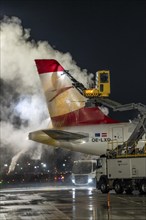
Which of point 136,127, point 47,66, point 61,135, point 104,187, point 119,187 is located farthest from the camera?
point 47,66

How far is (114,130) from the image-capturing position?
129 feet

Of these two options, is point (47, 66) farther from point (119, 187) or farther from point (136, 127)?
point (119, 187)

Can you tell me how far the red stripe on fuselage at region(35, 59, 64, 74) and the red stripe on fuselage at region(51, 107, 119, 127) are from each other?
474cm

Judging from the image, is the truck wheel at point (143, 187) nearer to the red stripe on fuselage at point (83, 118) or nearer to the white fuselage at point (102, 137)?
the white fuselage at point (102, 137)

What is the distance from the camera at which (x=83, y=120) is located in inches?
1630

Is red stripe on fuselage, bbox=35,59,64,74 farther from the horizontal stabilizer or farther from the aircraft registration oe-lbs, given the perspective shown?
the horizontal stabilizer

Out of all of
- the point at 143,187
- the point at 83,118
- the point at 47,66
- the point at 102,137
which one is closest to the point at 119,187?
the point at 143,187

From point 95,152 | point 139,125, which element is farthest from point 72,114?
point 139,125

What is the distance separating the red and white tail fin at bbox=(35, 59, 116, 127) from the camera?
1652 inches

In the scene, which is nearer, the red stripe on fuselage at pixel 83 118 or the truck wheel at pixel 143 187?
the truck wheel at pixel 143 187

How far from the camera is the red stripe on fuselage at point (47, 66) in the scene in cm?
4272

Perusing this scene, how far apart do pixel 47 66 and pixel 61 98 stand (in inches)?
141

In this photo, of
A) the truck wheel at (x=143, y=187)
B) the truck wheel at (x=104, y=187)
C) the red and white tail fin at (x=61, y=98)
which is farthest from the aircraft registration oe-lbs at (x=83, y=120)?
the truck wheel at (x=143, y=187)

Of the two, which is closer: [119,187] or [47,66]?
[119,187]
